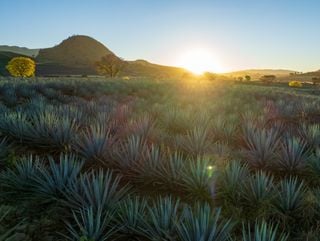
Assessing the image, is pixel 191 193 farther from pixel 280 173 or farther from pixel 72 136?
pixel 72 136

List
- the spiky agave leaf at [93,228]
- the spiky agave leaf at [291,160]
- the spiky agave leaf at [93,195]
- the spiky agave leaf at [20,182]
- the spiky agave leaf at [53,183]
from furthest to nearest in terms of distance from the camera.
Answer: the spiky agave leaf at [291,160] → the spiky agave leaf at [20,182] → the spiky agave leaf at [53,183] → the spiky agave leaf at [93,195] → the spiky agave leaf at [93,228]

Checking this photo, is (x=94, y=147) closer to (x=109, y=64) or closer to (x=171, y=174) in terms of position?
(x=171, y=174)

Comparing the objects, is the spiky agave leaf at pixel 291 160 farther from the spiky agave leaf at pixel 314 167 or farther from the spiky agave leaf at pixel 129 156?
the spiky agave leaf at pixel 129 156

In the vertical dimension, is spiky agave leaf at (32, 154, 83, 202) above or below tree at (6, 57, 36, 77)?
above

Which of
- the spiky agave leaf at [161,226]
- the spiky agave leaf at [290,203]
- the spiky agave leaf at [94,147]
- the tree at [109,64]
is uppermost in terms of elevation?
the spiky agave leaf at [94,147]

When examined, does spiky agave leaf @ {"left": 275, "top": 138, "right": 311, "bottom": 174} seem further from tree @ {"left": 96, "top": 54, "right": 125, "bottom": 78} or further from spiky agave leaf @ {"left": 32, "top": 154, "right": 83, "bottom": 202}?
tree @ {"left": 96, "top": 54, "right": 125, "bottom": 78}

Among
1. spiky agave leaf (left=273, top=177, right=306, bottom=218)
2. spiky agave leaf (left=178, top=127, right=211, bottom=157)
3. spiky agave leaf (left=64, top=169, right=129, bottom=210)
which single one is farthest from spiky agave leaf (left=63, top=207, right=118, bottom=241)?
spiky agave leaf (left=178, top=127, right=211, bottom=157)

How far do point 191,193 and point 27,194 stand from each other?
2160 mm

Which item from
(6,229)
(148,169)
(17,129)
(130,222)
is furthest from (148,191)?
(17,129)

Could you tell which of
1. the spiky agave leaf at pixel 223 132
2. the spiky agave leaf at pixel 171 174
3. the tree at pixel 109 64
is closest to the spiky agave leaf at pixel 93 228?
the spiky agave leaf at pixel 171 174

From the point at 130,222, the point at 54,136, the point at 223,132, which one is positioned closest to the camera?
the point at 130,222

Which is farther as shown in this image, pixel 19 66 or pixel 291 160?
pixel 19 66

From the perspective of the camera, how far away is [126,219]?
405 centimetres

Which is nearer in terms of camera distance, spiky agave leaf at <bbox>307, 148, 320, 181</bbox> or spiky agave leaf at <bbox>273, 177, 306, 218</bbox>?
spiky agave leaf at <bbox>273, 177, 306, 218</bbox>
